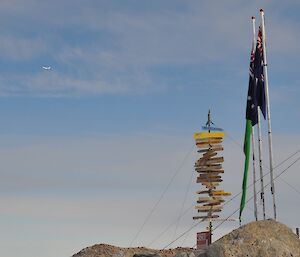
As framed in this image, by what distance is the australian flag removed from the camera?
42312mm

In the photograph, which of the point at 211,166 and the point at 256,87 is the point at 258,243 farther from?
the point at 211,166

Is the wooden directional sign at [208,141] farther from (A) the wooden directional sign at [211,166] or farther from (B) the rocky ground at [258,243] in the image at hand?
(B) the rocky ground at [258,243]

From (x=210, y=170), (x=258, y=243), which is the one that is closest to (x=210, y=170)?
(x=210, y=170)

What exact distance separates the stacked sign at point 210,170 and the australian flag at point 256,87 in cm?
857

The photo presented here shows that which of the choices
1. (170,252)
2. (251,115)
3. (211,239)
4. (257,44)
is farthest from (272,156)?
(170,252)

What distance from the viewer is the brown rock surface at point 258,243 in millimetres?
30547

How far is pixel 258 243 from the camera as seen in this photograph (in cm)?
3080

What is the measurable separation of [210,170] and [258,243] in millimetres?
21516

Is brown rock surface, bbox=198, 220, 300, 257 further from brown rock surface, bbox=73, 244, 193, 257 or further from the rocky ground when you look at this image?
brown rock surface, bbox=73, 244, 193, 257

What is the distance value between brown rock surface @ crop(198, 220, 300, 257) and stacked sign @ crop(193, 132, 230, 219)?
19787 millimetres

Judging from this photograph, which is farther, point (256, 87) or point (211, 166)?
point (211, 166)

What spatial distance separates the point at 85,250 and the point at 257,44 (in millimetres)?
42266

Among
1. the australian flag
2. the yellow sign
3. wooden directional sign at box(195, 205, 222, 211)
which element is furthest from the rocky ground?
the yellow sign

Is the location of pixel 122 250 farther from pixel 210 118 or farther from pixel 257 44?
pixel 257 44
